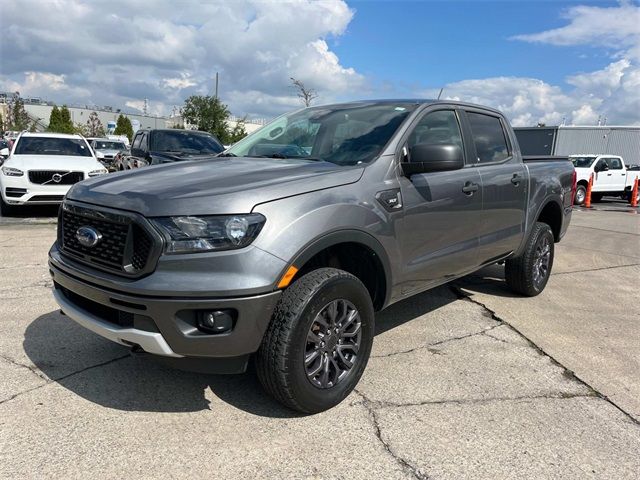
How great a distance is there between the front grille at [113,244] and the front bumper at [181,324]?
148mm

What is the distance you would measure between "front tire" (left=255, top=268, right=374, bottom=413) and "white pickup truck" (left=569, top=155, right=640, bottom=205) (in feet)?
59.5

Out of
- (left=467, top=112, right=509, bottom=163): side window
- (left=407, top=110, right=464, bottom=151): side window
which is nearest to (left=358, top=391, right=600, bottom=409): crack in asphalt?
(left=407, top=110, right=464, bottom=151): side window

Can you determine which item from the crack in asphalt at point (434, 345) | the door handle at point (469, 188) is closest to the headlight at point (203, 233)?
the crack in asphalt at point (434, 345)

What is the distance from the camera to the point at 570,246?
917 cm

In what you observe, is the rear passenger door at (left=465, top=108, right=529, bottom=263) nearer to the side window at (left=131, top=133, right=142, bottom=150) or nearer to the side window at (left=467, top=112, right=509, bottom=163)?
the side window at (left=467, top=112, right=509, bottom=163)

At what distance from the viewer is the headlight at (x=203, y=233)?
2516 millimetres

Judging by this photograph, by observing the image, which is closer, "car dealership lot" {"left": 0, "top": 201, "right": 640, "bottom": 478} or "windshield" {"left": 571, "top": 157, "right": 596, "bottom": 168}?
"car dealership lot" {"left": 0, "top": 201, "right": 640, "bottom": 478}

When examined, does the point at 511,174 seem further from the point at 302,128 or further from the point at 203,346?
the point at 203,346

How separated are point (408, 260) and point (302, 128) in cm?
141

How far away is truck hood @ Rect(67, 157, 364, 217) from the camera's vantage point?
2.57 metres

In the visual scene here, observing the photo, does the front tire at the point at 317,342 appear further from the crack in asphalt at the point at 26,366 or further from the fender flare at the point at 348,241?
the crack in asphalt at the point at 26,366

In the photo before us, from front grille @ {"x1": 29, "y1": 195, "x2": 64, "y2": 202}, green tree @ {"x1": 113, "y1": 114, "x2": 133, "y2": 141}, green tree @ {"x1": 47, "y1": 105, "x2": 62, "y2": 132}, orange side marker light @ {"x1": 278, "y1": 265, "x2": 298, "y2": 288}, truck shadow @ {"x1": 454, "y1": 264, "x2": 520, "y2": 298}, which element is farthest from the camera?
green tree @ {"x1": 113, "y1": 114, "x2": 133, "y2": 141}

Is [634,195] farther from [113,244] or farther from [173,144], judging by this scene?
[113,244]

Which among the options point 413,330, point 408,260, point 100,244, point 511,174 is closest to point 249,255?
point 100,244
